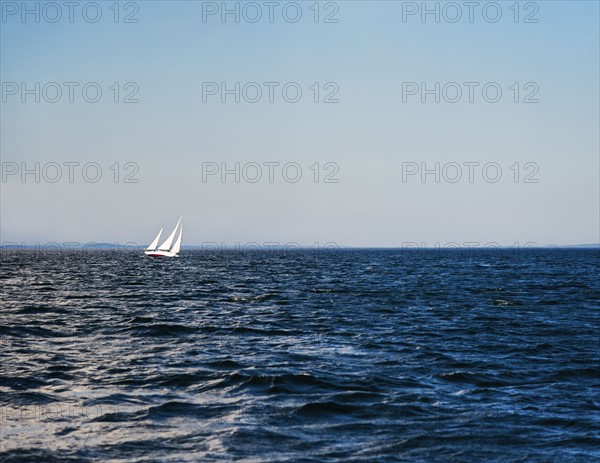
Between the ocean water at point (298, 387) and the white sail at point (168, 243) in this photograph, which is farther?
the white sail at point (168, 243)

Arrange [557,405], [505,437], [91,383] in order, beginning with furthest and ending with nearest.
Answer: [91,383] < [557,405] < [505,437]

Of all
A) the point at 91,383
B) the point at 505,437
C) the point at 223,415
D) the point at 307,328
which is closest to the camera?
the point at 505,437

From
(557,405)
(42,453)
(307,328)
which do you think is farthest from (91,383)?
(307,328)

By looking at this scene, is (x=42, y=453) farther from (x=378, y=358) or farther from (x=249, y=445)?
(x=378, y=358)

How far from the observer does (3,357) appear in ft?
64.2

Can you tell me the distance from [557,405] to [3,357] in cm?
1531

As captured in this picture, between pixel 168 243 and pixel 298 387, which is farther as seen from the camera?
pixel 168 243

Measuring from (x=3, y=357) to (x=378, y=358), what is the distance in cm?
1124

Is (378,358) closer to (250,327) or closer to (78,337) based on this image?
(250,327)

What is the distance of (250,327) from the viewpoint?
27.7 meters

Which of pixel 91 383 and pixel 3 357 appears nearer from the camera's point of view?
pixel 91 383

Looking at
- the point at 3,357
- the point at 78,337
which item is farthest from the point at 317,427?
the point at 78,337

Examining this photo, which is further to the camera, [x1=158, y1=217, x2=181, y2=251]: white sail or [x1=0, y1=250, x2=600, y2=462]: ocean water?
[x1=158, y1=217, x2=181, y2=251]: white sail

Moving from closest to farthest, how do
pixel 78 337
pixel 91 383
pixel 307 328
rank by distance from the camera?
pixel 91 383 < pixel 78 337 < pixel 307 328
